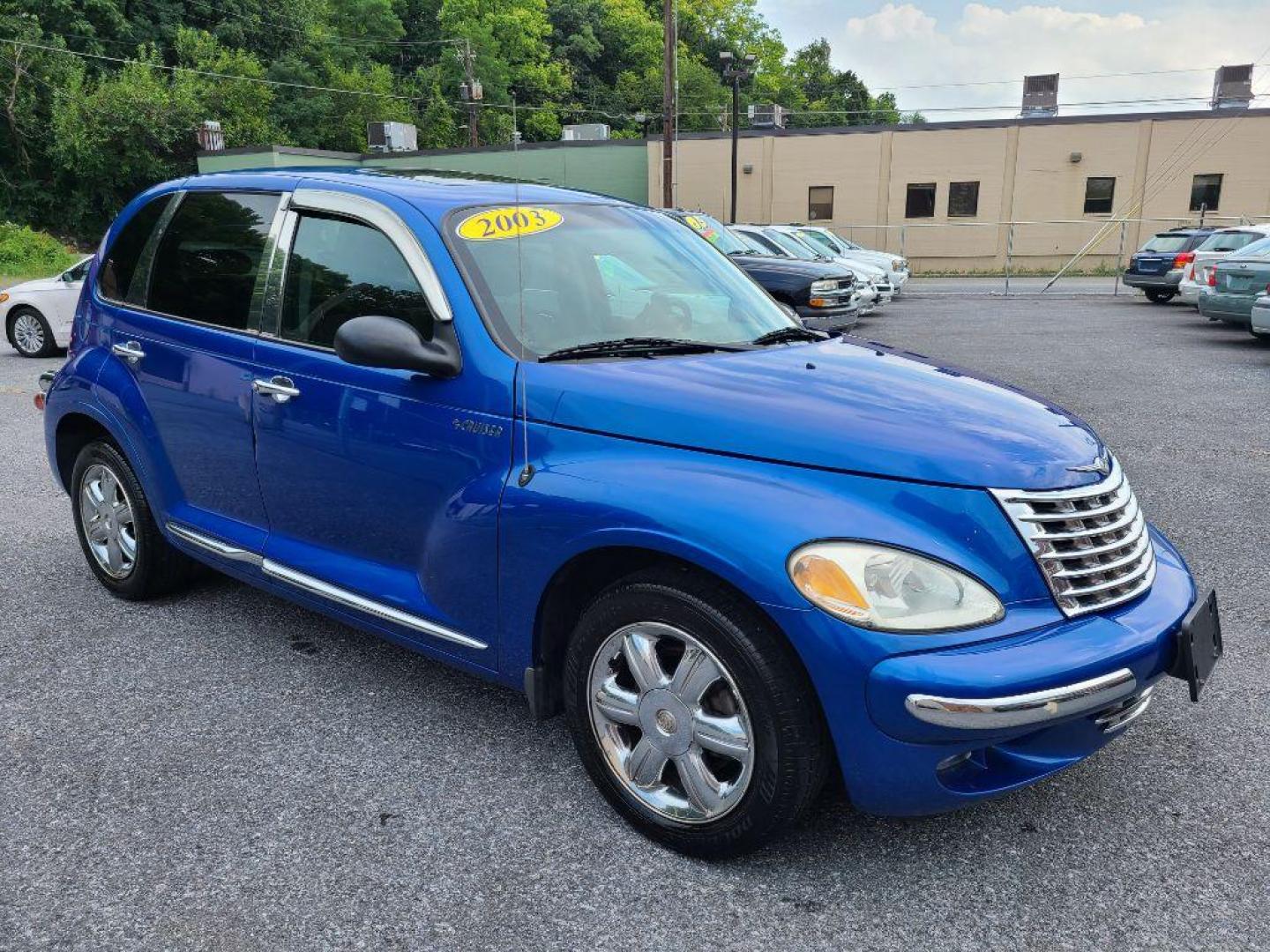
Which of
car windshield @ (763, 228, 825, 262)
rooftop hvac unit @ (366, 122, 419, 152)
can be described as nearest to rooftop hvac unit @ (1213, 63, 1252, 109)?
car windshield @ (763, 228, 825, 262)

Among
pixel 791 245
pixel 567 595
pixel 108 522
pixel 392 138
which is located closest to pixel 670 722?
pixel 567 595

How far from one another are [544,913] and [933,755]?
1.02 metres

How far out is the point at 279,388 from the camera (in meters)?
3.41

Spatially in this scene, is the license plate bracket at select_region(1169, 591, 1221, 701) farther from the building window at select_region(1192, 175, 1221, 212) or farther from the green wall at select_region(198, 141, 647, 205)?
the building window at select_region(1192, 175, 1221, 212)

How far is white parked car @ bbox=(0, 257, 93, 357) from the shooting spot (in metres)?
13.2

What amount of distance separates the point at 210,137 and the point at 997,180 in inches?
1275

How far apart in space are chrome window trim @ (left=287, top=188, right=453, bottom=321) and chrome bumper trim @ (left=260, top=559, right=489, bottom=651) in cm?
94

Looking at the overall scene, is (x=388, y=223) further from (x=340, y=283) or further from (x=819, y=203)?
(x=819, y=203)

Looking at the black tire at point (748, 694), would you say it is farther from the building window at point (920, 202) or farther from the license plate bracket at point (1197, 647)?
the building window at point (920, 202)

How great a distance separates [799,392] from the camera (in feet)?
9.04

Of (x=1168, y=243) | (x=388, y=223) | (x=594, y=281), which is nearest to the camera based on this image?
(x=388, y=223)

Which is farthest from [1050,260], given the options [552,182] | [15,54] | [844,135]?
[15,54]

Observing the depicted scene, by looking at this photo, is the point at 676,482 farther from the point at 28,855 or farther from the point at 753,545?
the point at 28,855

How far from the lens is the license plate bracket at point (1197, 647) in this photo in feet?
8.27
